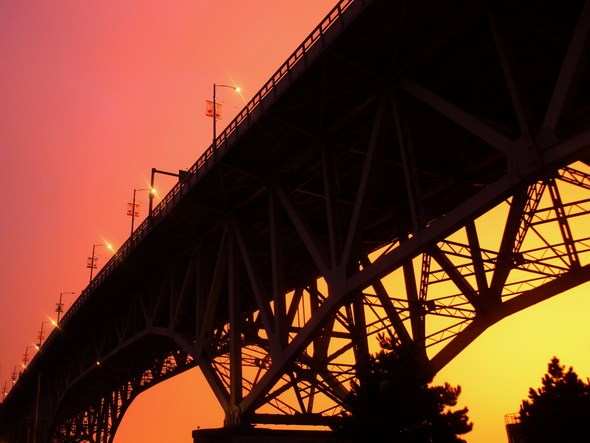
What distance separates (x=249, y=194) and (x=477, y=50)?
12227 millimetres

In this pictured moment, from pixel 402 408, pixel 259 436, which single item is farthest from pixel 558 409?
pixel 259 436

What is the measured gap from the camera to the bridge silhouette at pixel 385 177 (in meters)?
16.5

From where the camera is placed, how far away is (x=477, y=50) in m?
18.4

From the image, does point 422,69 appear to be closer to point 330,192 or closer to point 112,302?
point 330,192

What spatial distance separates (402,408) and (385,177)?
11.1 m

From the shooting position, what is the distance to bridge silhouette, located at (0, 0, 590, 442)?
16.5m

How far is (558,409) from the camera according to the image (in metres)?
24.2

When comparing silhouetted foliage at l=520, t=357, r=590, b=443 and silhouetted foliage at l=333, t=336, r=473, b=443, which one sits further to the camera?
silhouetted foliage at l=520, t=357, r=590, b=443

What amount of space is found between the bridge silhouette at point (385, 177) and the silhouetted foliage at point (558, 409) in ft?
19.3

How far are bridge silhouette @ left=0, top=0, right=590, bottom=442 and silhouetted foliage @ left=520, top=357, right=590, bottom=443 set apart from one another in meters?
5.89

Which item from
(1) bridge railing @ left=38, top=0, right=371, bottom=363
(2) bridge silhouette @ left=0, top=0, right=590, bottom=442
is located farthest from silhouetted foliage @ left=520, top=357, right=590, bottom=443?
(1) bridge railing @ left=38, top=0, right=371, bottom=363

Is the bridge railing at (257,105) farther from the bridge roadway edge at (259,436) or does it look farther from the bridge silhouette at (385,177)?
the bridge roadway edge at (259,436)

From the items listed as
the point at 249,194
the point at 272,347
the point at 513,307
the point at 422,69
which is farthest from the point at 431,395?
the point at 249,194

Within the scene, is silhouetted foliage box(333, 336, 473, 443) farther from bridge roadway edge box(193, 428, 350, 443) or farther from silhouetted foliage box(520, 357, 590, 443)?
silhouetted foliage box(520, 357, 590, 443)
